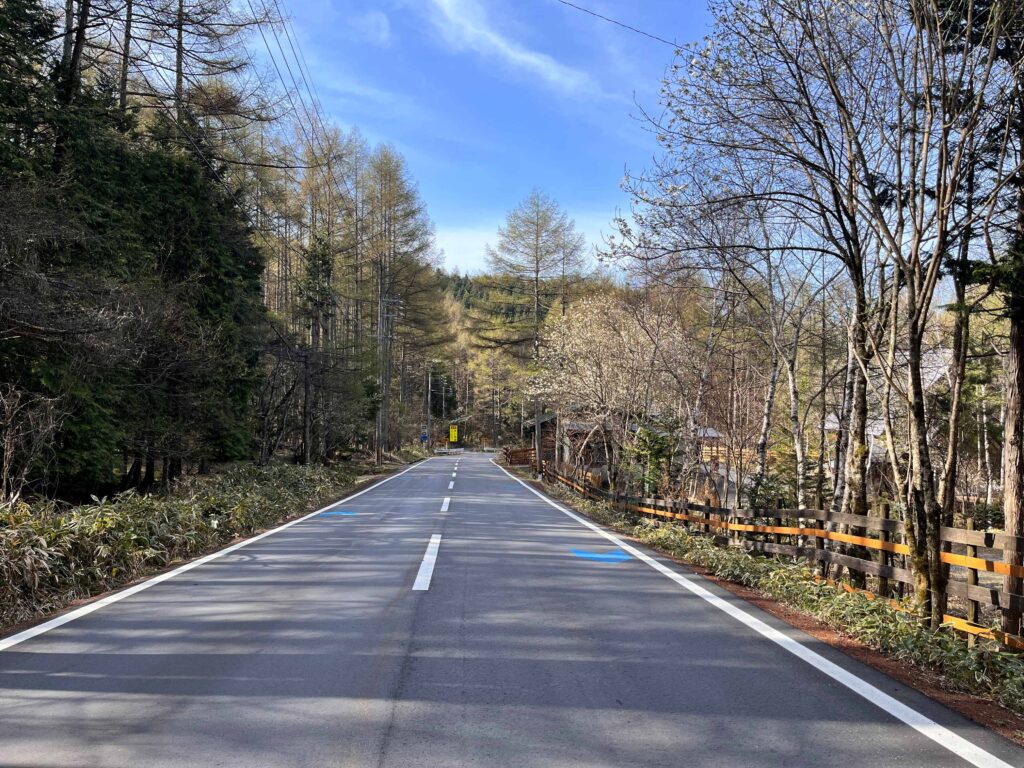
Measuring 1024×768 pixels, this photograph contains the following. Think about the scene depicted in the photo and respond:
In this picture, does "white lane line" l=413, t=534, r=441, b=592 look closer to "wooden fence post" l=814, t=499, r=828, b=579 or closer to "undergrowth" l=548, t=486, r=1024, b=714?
"undergrowth" l=548, t=486, r=1024, b=714

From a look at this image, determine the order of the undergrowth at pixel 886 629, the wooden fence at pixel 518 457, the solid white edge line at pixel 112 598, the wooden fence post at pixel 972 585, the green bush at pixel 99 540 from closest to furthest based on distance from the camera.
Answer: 1. the undergrowth at pixel 886 629
2. the solid white edge line at pixel 112 598
3. the wooden fence post at pixel 972 585
4. the green bush at pixel 99 540
5. the wooden fence at pixel 518 457

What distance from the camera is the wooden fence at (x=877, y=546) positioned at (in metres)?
5.43

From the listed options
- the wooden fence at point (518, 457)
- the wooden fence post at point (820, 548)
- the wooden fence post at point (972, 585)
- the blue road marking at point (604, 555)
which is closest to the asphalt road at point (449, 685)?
the wooden fence post at point (972, 585)

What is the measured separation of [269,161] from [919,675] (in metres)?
23.8

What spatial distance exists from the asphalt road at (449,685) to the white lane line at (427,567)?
7 centimetres

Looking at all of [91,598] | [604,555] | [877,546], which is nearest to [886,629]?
[877,546]

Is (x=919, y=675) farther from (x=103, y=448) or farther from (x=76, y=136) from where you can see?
(x=76, y=136)

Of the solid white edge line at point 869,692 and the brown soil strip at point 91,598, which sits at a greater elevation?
the solid white edge line at point 869,692

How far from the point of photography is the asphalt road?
341 cm

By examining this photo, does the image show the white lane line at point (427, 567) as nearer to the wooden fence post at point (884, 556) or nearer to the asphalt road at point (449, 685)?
the asphalt road at point (449, 685)

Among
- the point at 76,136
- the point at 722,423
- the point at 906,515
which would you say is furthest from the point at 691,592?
the point at 76,136

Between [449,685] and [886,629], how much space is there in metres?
3.72

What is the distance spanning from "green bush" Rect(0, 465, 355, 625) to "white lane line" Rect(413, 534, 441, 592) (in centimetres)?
333

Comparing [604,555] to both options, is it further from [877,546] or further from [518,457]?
[518,457]
